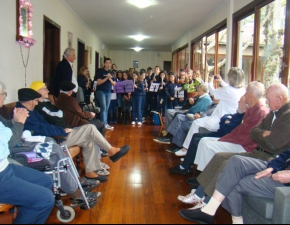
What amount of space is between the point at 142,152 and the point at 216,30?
3968 mm

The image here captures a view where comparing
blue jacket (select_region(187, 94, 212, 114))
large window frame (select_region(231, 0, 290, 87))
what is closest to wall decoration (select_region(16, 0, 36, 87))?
blue jacket (select_region(187, 94, 212, 114))

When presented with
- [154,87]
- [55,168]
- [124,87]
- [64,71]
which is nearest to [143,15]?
[124,87]

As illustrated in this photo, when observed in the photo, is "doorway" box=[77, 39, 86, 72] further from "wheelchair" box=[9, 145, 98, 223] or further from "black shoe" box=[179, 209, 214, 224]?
"black shoe" box=[179, 209, 214, 224]

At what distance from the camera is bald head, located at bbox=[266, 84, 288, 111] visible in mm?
2590

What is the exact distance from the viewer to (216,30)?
7.47 metres

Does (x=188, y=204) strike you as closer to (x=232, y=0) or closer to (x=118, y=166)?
(x=118, y=166)

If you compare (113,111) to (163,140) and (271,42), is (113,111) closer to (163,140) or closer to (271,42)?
(163,140)

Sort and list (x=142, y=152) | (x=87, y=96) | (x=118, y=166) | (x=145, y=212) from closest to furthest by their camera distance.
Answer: (x=145, y=212)
(x=118, y=166)
(x=142, y=152)
(x=87, y=96)

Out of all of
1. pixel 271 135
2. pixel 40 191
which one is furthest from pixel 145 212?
pixel 271 135

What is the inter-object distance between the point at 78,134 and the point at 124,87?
4667 mm

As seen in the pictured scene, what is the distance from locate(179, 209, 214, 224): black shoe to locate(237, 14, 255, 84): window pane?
341 centimetres

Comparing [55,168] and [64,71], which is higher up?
[64,71]

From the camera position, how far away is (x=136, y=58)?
1898 cm

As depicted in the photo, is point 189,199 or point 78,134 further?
point 78,134
